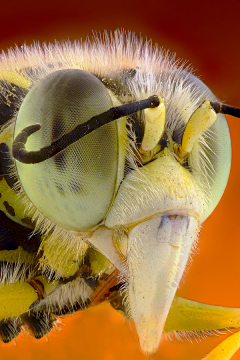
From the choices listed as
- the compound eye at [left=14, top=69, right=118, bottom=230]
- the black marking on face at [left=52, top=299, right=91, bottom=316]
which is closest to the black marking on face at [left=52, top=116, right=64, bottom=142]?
the compound eye at [left=14, top=69, right=118, bottom=230]

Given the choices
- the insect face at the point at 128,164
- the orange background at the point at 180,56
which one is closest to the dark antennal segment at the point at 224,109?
the insect face at the point at 128,164

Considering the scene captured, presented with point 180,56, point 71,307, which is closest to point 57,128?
point 71,307

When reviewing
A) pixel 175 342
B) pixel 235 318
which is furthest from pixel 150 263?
pixel 175 342

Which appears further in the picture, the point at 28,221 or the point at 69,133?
the point at 28,221

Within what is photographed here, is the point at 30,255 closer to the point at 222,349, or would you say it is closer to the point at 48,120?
the point at 48,120

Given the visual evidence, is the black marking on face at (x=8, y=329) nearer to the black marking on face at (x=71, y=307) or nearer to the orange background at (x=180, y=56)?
the black marking on face at (x=71, y=307)

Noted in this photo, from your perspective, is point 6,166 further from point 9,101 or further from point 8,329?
point 8,329
